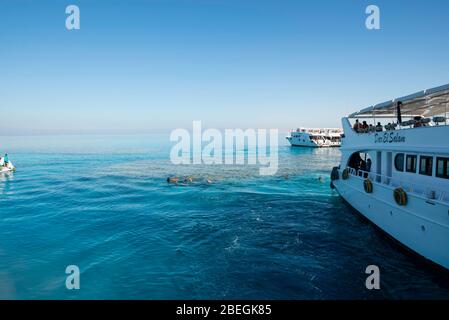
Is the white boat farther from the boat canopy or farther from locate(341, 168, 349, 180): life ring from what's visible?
locate(341, 168, 349, 180): life ring

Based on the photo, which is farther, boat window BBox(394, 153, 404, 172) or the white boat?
the white boat

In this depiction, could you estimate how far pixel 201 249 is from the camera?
17250mm

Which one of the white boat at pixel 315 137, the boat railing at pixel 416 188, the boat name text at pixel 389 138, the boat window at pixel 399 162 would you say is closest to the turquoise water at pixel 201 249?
the boat railing at pixel 416 188

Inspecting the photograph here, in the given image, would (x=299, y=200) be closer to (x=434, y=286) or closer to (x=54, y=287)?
(x=434, y=286)

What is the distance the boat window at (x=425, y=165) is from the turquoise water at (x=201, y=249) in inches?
175

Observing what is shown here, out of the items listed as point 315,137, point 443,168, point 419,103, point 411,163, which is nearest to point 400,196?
point 443,168

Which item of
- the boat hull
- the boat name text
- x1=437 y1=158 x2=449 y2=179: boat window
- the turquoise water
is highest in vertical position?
the boat name text

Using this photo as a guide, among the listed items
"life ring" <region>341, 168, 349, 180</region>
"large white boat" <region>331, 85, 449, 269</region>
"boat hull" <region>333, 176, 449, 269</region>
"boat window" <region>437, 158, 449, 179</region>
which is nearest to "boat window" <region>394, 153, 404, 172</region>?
"large white boat" <region>331, 85, 449, 269</region>

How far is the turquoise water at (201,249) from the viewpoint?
42.6ft

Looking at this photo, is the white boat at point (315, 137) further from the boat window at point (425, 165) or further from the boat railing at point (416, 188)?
the boat window at point (425, 165)

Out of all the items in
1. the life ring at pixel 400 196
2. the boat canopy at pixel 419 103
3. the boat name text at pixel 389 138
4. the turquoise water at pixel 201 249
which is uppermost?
the boat canopy at pixel 419 103

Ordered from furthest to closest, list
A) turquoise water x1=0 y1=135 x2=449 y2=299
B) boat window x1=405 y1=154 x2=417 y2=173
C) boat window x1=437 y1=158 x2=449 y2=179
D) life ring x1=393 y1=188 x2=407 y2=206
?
boat window x1=405 y1=154 x2=417 y2=173, life ring x1=393 y1=188 x2=407 y2=206, boat window x1=437 y1=158 x2=449 y2=179, turquoise water x1=0 y1=135 x2=449 y2=299

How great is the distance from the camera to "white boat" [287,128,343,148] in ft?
391

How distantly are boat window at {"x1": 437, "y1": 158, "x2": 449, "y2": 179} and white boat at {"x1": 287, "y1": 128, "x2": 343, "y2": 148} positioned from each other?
349 ft
